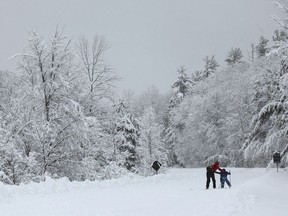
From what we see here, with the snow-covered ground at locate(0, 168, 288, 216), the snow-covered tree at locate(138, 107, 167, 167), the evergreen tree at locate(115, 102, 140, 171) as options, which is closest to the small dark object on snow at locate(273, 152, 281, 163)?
the snow-covered ground at locate(0, 168, 288, 216)

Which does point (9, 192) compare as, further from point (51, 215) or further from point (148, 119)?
point (148, 119)

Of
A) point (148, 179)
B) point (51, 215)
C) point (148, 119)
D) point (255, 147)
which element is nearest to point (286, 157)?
point (255, 147)

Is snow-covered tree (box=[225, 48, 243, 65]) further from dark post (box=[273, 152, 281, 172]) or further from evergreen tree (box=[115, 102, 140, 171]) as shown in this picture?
dark post (box=[273, 152, 281, 172])

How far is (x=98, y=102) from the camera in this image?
3384 centimetres

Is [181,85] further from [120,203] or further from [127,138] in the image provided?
[120,203]

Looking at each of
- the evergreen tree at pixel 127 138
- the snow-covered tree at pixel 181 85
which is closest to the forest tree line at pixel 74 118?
the evergreen tree at pixel 127 138

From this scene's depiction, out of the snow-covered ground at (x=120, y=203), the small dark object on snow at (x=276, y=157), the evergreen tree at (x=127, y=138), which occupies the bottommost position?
the snow-covered ground at (x=120, y=203)

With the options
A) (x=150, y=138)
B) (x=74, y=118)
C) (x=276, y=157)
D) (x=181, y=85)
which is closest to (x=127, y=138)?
(x=150, y=138)

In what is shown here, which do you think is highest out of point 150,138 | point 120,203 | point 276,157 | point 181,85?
point 181,85

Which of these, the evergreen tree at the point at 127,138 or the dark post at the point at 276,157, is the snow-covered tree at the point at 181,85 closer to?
the evergreen tree at the point at 127,138

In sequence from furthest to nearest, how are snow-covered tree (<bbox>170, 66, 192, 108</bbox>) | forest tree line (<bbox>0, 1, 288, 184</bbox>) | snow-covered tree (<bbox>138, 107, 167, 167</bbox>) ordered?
snow-covered tree (<bbox>170, 66, 192, 108</bbox>) < snow-covered tree (<bbox>138, 107, 167, 167</bbox>) < forest tree line (<bbox>0, 1, 288, 184</bbox>)

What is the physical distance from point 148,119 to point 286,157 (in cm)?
3318

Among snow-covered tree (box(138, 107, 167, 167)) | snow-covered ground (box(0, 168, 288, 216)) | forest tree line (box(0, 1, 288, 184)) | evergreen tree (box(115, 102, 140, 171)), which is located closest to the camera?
snow-covered ground (box(0, 168, 288, 216))

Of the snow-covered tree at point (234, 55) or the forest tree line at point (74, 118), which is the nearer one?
the forest tree line at point (74, 118)
